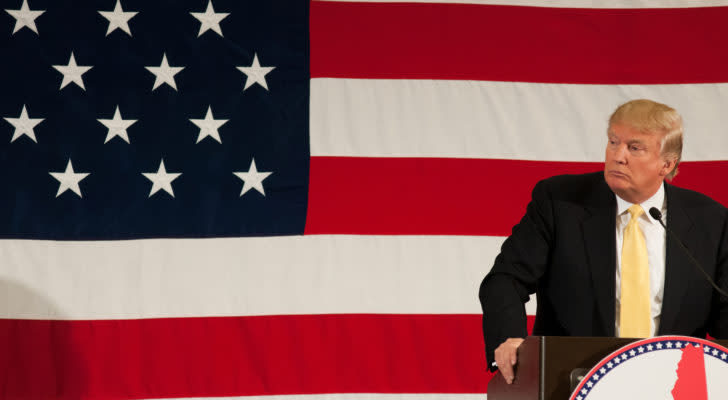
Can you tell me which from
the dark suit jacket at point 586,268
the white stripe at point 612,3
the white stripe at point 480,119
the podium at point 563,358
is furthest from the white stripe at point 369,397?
the podium at point 563,358

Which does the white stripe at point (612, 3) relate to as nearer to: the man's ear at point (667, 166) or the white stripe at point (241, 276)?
the white stripe at point (241, 276)

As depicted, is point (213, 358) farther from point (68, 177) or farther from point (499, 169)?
point (499, 169)

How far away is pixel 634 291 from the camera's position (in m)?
1.69

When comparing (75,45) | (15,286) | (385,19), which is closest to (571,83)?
(385,19)

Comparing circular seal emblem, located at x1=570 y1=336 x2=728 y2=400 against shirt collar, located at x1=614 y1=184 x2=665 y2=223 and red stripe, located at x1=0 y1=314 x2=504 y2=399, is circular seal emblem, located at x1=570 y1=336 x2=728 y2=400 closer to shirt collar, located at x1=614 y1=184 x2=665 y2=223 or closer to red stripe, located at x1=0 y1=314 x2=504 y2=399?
shirt collar, located at x1=614 y1=184 x2=665 y2=223

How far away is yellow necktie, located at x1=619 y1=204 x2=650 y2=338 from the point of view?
1.68 m

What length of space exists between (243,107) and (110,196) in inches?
24.4

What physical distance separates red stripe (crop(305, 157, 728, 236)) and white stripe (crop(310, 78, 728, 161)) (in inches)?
1.7

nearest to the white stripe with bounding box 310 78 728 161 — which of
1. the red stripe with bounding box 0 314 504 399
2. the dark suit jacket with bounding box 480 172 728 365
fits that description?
the red stripe with bounding box 0 314 504 399

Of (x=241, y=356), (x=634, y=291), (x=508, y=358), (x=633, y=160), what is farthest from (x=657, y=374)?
(x=241, y=356)

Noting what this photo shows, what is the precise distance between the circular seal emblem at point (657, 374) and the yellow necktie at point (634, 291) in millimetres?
553

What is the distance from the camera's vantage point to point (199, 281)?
9.60 ft

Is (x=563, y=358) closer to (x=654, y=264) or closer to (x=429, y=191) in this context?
(x=654, y=264)

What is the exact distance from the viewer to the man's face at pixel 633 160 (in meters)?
1.71
